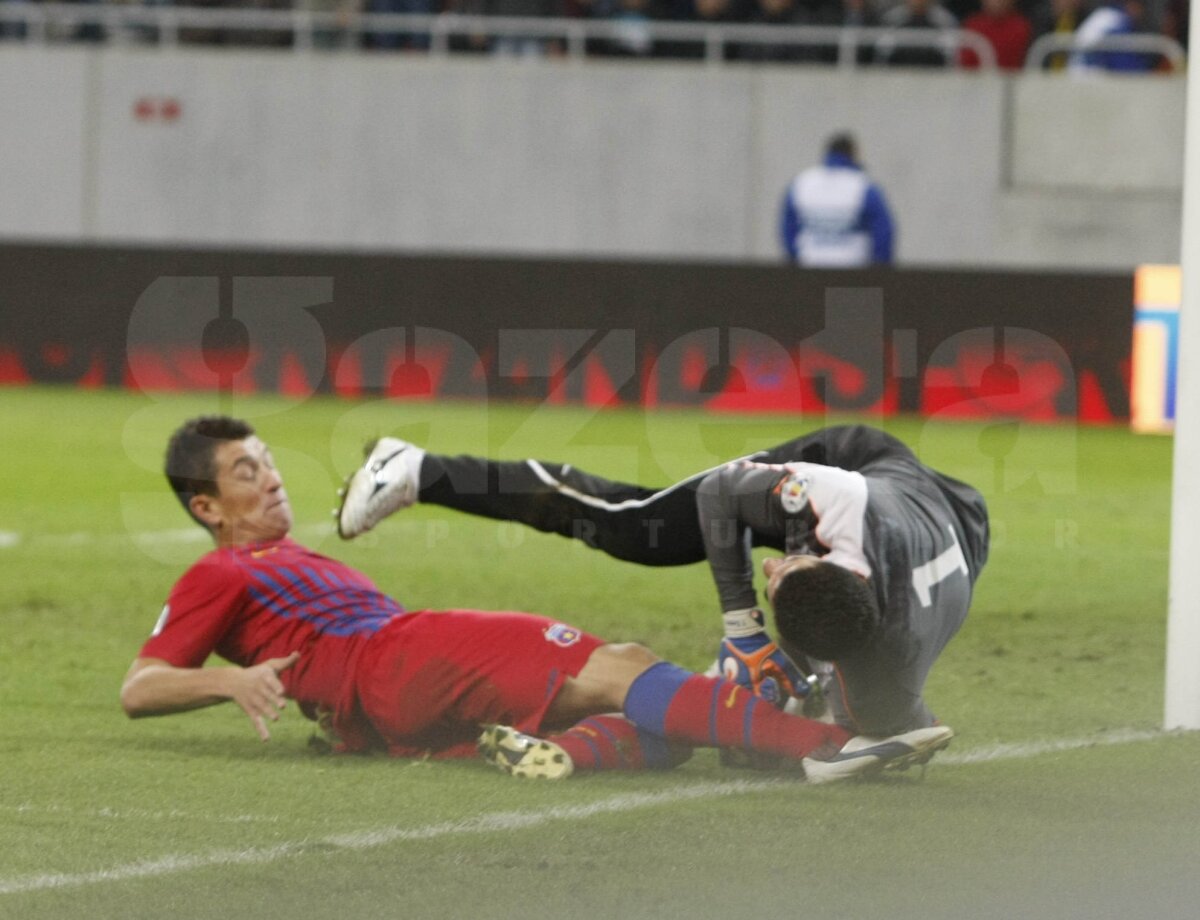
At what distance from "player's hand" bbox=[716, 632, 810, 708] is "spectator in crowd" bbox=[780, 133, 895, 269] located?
1180cm

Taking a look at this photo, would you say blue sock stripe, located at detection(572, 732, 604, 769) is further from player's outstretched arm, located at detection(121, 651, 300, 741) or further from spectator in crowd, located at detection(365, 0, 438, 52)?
spectator in crowd, located at detection(365, 0, 438, 52)

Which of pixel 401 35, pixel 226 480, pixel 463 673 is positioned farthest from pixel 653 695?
pixel 401 35

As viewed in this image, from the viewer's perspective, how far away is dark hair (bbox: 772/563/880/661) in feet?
16.5

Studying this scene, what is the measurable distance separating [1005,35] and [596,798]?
695 inches

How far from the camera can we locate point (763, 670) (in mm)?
5699

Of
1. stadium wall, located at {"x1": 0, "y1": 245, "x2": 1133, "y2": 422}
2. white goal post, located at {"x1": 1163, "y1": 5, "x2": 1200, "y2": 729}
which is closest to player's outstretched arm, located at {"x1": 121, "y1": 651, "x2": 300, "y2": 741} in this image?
white goal post, located at {"x1": 1163, "y1": 5, "x2": 1200, "y2": 729}

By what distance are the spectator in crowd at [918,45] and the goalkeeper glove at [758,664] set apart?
1664cm

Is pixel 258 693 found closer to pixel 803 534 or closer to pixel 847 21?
pixel 803 534

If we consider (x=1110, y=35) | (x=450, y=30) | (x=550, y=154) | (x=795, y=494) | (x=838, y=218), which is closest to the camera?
(x=795, y=494)

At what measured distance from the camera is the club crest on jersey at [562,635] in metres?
5.75

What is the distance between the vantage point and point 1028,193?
72.8 ft

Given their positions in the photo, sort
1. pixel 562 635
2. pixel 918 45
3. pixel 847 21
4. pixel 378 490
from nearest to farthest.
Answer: pixel 562 635, pixel 378 490, pixel 918 45, pixel 847 21

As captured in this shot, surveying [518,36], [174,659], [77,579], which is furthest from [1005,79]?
[174,659]

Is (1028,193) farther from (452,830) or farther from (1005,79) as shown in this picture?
(452,830)
